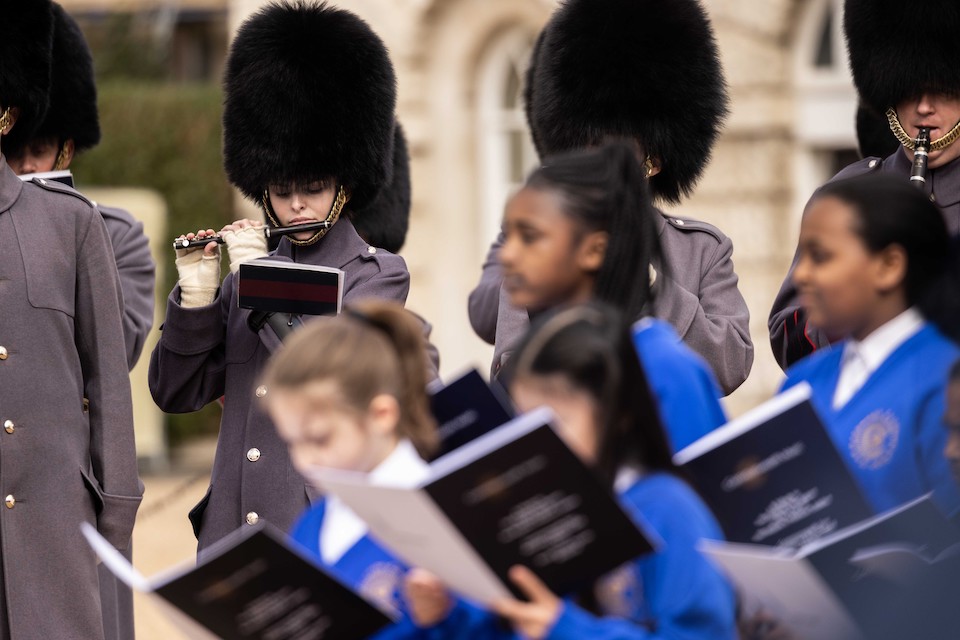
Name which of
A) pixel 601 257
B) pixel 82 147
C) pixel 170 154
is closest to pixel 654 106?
pixel 601 257

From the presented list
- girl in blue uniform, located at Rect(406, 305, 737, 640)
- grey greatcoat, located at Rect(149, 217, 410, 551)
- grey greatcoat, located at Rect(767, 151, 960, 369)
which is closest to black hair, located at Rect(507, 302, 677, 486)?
girl in blue uniform, located at Rect(406, 305, 737, 640)

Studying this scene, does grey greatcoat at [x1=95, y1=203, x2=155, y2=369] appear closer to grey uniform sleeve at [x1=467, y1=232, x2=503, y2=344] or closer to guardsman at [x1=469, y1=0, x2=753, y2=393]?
grey uniform sleeve at [x1=467, y1=232, x2=503, y2=344]

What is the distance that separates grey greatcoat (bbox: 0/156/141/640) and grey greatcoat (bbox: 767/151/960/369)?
1.56m

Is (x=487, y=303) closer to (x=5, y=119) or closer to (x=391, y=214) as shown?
(x=391, y=214)

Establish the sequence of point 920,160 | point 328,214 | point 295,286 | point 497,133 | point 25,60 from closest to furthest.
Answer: point 295,286 < point 920,160 < point 328,214 < point 25,60 < point 497,133

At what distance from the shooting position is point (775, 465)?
256cm

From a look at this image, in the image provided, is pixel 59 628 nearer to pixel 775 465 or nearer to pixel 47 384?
pixel 47 384

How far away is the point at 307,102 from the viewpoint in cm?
467

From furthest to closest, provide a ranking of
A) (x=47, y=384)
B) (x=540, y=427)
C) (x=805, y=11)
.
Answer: (x=805, y=11), (x=47, y=384), (x=540, y=427)

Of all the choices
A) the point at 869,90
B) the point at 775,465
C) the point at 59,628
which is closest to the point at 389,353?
the point at 775,465

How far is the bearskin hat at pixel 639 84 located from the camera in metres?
4.55

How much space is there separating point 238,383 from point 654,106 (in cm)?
130

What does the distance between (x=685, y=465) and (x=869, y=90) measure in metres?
2.31

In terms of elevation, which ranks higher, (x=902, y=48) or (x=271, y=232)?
(x=902, y=48)
